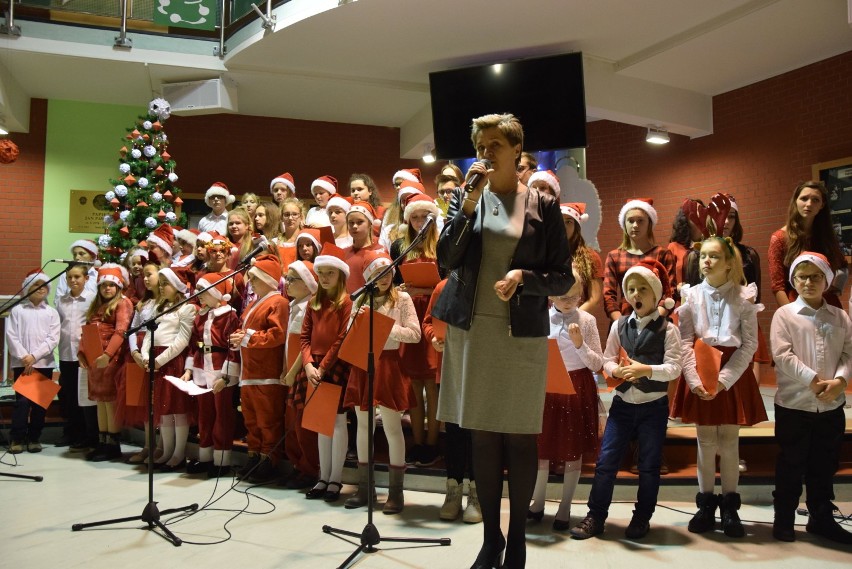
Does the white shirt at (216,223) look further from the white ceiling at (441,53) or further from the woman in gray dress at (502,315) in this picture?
the woman in gray dress at (502,315)

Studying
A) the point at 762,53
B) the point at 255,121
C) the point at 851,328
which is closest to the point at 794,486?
the point at 851,328

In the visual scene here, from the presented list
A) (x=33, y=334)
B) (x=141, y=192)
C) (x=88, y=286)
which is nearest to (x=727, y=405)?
(x=33, y=334)

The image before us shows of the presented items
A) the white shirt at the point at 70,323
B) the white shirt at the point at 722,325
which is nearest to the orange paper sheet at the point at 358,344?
the white shirt at the point at 722,325

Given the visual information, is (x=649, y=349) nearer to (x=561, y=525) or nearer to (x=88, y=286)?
(x=561, y=525)

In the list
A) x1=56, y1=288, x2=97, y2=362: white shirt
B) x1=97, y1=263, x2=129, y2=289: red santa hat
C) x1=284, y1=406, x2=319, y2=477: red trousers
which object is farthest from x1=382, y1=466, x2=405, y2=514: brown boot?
x1=56, y1=288, x2=97, y2=362: white shirt

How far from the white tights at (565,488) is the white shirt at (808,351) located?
971mm

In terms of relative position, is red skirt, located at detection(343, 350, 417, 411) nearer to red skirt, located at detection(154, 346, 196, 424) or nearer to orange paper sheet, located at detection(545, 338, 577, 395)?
orange paper sheet, located at detection(545, 338, 577, 395)

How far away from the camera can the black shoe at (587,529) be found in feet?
9.77

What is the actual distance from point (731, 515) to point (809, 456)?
43 centimetres

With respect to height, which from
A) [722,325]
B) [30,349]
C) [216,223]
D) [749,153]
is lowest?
[30,349]

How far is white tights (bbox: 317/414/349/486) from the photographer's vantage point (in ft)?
12.1

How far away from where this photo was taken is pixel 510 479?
2250mm

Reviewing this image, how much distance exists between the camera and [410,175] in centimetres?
509

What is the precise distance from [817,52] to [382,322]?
19.3 feet
